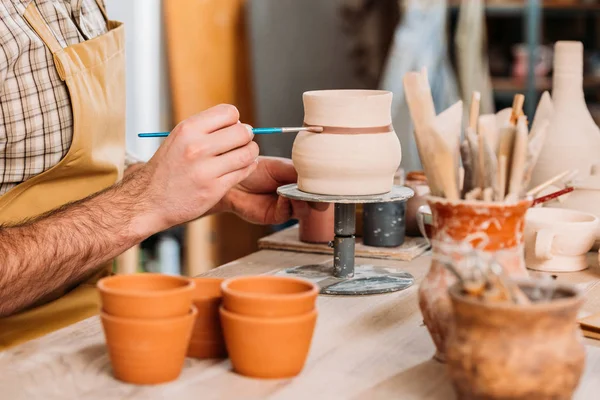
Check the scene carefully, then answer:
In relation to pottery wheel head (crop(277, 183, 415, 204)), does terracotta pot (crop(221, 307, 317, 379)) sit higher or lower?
lower

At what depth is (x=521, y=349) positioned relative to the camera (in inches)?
29.6

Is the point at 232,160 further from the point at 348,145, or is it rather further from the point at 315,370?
the point at 315,370

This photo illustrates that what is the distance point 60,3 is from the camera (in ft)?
4.98

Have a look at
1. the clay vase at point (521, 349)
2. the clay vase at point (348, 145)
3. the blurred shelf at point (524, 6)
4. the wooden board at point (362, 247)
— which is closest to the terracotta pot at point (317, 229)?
the wooden board at point (362, 247)

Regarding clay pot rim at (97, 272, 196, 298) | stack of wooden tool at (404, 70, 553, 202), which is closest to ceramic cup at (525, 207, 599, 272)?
stack of wooden tool at (404, 70, 553, 202)

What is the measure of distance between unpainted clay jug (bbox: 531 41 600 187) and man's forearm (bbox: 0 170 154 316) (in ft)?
2.63

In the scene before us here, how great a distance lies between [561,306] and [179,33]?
2.46 m

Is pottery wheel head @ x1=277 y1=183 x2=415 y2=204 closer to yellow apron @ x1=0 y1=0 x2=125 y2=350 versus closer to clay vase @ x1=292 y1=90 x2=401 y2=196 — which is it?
clay vase @ x1=292 y1=90 x2=401 y2=196

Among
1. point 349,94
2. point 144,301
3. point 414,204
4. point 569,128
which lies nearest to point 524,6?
point 569,128

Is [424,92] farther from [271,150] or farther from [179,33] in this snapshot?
[271,150]

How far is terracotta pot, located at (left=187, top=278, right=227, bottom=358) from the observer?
0.93m

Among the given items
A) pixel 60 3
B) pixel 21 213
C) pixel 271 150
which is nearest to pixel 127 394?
pixel 21 213

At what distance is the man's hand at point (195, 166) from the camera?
1.24 m

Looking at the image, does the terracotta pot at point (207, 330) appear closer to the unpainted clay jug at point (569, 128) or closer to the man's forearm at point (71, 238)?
the man's forearm at point (71, 238)
